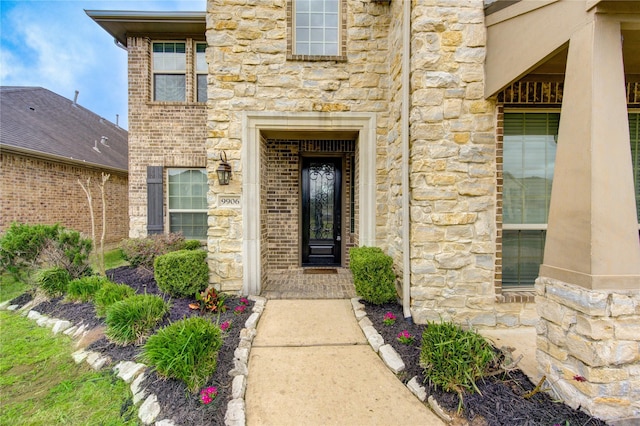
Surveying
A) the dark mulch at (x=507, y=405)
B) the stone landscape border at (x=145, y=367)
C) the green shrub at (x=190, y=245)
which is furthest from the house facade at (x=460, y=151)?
the green shrub at (x=190, y=245)

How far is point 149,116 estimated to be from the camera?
20.4 feet

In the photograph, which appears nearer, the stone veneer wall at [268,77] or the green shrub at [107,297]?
the green shrub at [107,297]

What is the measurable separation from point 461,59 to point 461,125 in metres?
0.76

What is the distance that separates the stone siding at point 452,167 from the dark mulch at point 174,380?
217cm

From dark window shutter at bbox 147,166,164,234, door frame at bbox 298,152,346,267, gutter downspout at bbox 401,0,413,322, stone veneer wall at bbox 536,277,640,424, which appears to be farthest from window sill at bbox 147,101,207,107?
stone veneer wall at bbox 536,277,640,424

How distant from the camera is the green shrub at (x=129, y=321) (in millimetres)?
2795

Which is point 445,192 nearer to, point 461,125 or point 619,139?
point 461,125

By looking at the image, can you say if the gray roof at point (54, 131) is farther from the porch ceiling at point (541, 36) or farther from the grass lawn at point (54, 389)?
the porch ceiling at point (541, 36)

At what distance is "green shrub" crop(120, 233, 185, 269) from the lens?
206 inches

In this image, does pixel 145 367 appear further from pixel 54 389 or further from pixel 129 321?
pixel 54 389

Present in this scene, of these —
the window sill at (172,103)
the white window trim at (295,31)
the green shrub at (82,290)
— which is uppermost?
the white window trim at (295,31)

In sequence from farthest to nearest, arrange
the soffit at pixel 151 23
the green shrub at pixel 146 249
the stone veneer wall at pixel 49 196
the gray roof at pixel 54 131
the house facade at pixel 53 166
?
the gray roof at pixel 54 131 < the house facade at pixel 53 166 < the stone veneer wall at pixel 49 196 < the soffit at pixel 151 23 < the green shrub at pixel 146 249

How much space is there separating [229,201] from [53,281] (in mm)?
2963

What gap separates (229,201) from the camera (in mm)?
4141
